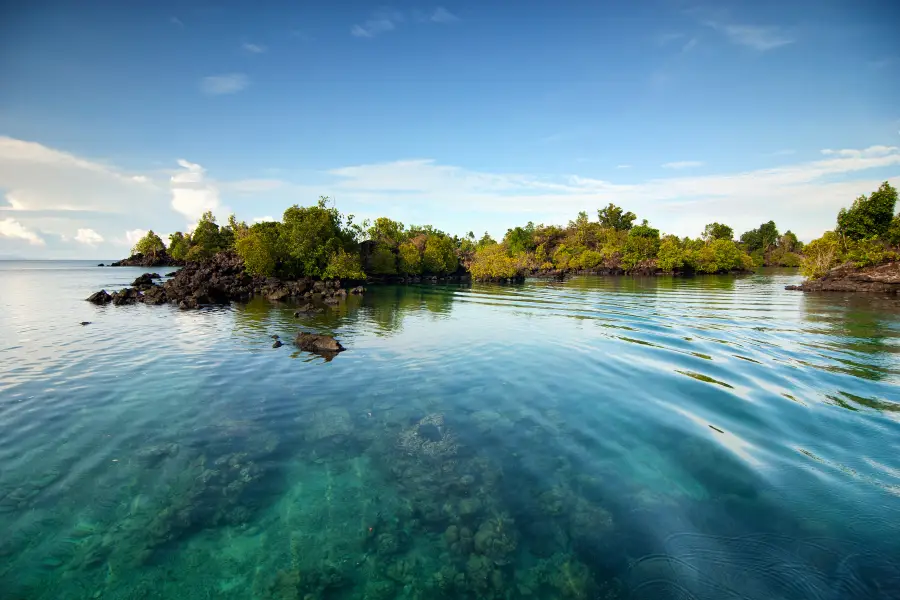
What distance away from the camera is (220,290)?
53.8 m

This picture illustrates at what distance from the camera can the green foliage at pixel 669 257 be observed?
372 ft

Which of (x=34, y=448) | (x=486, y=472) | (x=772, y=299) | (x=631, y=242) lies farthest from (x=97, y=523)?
(x=631, y=242)

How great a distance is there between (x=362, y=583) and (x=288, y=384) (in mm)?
12394

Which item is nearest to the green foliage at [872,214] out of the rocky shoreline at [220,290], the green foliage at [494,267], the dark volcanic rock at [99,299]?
the green foliage at [494,267]

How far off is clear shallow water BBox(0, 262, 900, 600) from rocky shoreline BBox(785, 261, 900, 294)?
145ft

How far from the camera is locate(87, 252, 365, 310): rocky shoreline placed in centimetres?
4728

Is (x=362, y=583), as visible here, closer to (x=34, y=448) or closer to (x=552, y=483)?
(x=552, y=483)

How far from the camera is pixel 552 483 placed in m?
9.98

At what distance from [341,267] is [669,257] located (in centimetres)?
9703

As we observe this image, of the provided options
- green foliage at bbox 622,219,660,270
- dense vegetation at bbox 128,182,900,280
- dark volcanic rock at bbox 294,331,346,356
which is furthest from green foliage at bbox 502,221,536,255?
dark volcanic rock at bbox 294,331,346,356

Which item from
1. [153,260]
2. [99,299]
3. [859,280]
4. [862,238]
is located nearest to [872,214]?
[862,238]

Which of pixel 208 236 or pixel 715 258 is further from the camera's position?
pixel 208 236

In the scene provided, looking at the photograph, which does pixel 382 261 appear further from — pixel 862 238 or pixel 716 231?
pixel 716 231

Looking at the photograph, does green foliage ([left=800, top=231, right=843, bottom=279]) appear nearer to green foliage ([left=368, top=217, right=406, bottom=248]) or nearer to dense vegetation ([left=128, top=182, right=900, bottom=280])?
dense vegetation ([left=128, top=182, right=900, bottom=280])
